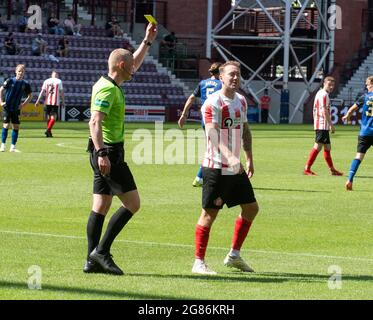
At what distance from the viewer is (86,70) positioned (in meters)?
59.8

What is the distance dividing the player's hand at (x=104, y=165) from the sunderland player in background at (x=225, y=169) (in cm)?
110

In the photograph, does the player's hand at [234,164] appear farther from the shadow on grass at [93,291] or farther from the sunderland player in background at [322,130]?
the sunderland player in background at [322,130]

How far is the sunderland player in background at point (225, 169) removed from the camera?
11.5 metres

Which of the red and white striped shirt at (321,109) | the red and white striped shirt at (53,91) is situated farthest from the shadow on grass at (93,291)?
the red and white striped shirt at (53,91)

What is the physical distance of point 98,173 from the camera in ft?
37.3

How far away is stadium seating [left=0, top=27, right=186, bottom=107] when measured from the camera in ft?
189

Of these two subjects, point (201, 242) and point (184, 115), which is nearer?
point (201, 242)

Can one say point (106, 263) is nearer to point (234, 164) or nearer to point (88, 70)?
point (234, 164)

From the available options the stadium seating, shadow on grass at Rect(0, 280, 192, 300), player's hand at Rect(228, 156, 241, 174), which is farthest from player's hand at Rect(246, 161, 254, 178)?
the stadium seating

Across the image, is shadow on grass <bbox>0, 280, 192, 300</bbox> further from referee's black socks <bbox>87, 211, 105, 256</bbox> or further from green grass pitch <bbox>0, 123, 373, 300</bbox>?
referee's black socks <bbox>87, 211, 105, 256</bbox>

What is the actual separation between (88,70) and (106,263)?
4919cm

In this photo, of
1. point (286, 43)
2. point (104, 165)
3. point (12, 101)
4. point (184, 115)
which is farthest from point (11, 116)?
point (286, 43)
